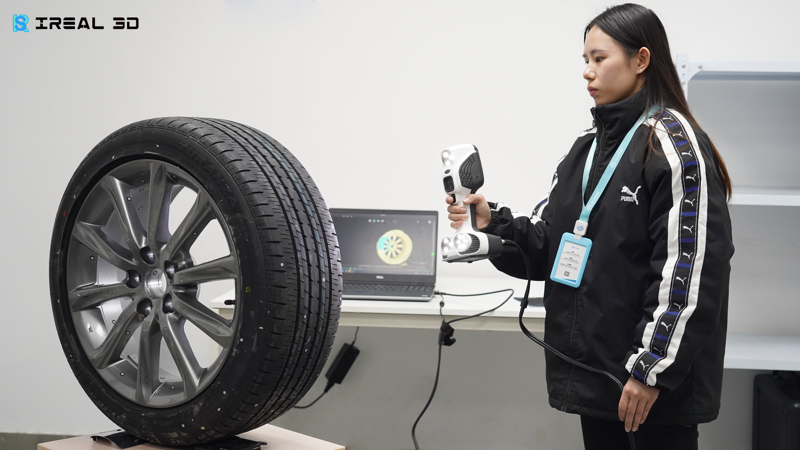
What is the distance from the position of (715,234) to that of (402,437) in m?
2.06

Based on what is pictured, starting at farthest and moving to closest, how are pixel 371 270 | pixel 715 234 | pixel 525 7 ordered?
pixel 525 7, pixel 371 270, pixel 715 234

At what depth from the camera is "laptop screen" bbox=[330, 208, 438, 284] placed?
2.51 metres

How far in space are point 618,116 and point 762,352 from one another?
1.46 m

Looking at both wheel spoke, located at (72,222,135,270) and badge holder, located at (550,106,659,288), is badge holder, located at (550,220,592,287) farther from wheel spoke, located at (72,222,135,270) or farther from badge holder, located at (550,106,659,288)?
wheel spoke, located at (72,222,135,270)

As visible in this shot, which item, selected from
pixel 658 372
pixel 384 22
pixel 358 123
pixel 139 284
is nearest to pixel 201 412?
pixel 139 284

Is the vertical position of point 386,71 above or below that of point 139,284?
above

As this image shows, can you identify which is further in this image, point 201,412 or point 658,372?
point 658,372

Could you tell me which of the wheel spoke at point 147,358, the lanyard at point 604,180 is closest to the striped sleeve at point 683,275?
the lanyard at point 604,180

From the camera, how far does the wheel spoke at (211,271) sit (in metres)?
1.09

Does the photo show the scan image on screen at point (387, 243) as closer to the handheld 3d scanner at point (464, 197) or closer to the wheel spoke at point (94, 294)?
the handheld 3d scanner at point (464, 197)

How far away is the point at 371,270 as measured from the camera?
252cm

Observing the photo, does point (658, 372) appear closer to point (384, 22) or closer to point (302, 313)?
point (302, 313)

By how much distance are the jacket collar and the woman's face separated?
0.03 metres

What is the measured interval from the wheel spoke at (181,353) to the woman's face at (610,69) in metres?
1.08
